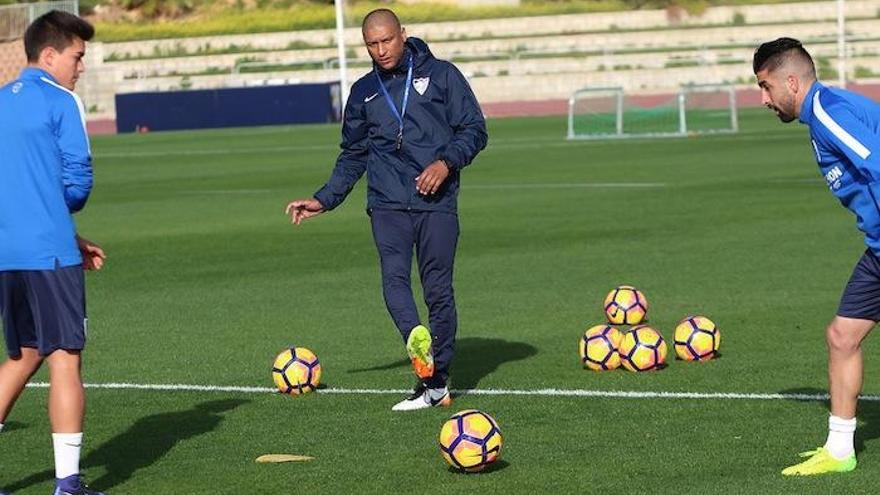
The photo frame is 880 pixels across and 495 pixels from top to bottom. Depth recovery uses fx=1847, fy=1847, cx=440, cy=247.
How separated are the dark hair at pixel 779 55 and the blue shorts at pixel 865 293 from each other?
2.96ft

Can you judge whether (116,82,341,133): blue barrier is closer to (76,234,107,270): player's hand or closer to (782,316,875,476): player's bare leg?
(76,234,107,270): player's hand

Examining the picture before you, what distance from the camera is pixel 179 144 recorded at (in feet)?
156

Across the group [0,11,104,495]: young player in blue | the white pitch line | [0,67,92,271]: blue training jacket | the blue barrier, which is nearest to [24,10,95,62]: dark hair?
[0,11,104,495]: young player in blue

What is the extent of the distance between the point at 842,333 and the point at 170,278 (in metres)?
10.2

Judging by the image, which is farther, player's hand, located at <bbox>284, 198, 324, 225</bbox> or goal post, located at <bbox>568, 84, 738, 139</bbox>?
goal post, located at <bbox>568, 84, 738, 139</bbox>

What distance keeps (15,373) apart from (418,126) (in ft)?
10.2

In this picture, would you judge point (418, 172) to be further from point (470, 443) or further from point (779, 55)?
point (779, 55)

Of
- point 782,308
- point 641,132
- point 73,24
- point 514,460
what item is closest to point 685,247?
point 782,308

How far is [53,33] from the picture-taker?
314 inches

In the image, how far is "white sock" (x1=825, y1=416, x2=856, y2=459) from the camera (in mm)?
8242

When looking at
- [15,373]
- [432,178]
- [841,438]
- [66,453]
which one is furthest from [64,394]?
[841,438]

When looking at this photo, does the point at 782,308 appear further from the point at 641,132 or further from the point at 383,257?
the point at 641,132

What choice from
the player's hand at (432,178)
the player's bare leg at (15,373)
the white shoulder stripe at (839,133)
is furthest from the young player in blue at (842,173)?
the player's bare leg at (15,373)

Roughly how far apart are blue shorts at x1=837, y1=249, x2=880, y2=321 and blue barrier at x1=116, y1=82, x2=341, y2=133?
48585 mm
